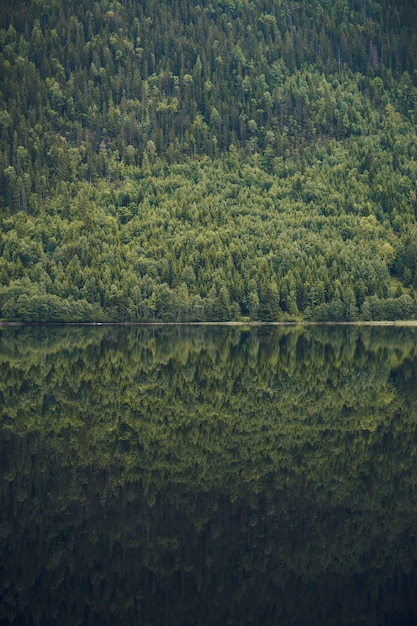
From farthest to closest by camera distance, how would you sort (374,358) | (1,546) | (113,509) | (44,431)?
(374,358)
(44,431)
(113,509)
(1,546)

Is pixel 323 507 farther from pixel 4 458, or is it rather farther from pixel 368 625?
pixel 4 458

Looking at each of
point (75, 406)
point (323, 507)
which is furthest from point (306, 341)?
point (323, 507)

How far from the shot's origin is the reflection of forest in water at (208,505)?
101ft

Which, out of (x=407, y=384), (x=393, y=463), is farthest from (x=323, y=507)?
(x=407, y=384)

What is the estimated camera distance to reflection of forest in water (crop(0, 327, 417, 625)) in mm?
30641

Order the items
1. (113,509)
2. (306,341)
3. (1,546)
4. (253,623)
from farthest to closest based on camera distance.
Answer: (306,341)
(113,509)
(1,546)
(253,623)

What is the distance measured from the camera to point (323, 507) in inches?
1496

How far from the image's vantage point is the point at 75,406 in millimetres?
60125

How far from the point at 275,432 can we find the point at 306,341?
8058cm

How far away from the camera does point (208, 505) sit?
38125mm

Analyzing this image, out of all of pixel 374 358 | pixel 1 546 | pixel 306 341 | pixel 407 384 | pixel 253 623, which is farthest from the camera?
pixel 306 341

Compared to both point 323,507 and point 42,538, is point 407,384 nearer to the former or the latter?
point 323,507

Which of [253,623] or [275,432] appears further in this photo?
[275,432]

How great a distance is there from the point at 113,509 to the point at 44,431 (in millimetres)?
14873
